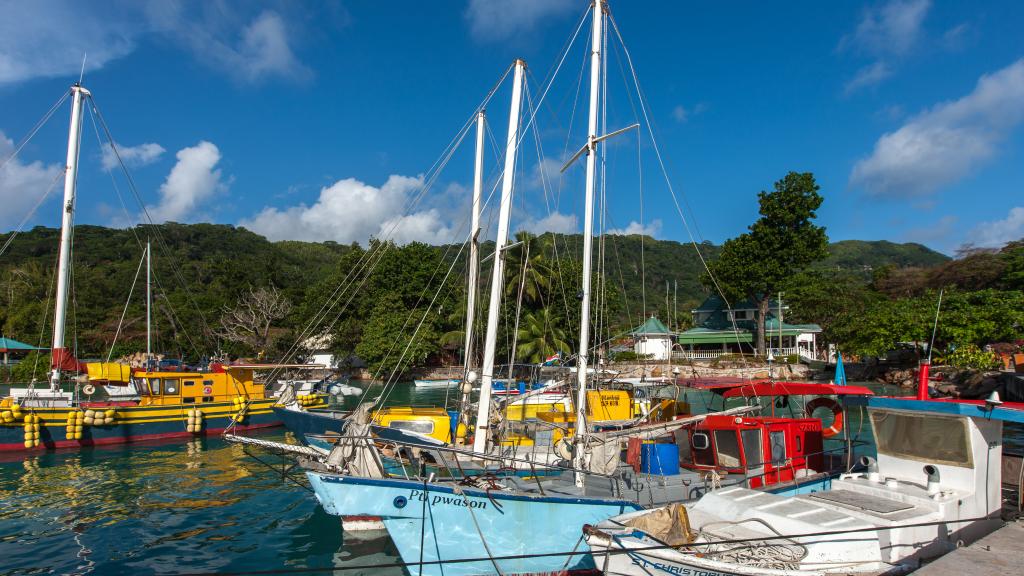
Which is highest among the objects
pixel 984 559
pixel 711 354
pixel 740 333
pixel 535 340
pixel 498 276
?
pixel 498 276

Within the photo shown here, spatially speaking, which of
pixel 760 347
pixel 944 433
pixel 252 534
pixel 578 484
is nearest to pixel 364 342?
pixel 760 347

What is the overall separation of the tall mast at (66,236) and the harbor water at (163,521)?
15.1ft

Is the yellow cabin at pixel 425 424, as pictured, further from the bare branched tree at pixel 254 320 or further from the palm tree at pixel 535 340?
the bare branched tree at pixel 254 320

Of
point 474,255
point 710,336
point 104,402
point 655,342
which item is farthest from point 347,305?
point 710,336

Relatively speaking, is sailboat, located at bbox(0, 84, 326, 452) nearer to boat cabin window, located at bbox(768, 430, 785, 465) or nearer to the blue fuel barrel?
the blue fuel barrel

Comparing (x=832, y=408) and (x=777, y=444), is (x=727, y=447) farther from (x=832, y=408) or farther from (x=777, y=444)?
(x=832, y=408)

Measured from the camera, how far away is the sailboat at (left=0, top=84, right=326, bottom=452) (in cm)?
2569

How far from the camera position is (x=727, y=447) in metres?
13.6

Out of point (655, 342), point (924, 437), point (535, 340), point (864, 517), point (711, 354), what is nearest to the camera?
point (864, 517)

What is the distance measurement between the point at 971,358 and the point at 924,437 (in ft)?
135

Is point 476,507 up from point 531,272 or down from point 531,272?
down

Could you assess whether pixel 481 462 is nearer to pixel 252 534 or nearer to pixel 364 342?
pixel 252 534

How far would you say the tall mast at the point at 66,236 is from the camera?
26875mm

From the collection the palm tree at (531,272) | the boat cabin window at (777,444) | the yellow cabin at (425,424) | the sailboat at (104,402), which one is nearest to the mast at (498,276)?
the yellow cabin at (425,424)
